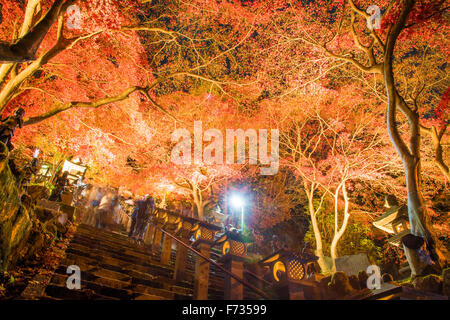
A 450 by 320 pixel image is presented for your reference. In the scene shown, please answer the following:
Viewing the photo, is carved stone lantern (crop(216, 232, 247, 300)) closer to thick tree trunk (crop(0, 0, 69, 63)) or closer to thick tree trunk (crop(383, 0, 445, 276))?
thick tree trunk (crop(383, 0, 445, 276))

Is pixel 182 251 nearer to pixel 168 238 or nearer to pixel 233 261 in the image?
pixel 168 238

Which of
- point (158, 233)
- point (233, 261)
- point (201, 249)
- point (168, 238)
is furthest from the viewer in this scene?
point (158, 233)

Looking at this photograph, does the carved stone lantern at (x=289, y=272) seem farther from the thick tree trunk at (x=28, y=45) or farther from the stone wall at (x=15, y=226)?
the thick tree trunk at (x=28, y=45)

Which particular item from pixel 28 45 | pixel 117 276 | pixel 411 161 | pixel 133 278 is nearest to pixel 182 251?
pixel 133 278

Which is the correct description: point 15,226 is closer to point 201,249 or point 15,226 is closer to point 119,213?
point 201,249

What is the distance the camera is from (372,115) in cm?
1691

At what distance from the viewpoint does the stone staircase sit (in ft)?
17.6

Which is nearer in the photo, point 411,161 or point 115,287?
point 115,287

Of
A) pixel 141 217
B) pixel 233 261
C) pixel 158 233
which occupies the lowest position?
pixel 233 261

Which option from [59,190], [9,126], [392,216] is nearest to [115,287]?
[9,126]

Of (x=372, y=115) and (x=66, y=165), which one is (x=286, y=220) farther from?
(x=66, y=165)

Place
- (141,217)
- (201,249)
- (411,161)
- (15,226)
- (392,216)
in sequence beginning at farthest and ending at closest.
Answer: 1. (141,217)
2. (392,216)
3. (411,161)
4. (15,226)
5. (201,249)

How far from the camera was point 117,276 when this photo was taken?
6.37 metres

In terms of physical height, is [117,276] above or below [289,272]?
below
